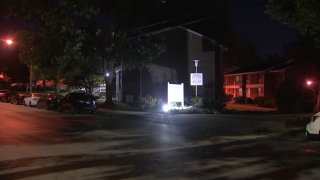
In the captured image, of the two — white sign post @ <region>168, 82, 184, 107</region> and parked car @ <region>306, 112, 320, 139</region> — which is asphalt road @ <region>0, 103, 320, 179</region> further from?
white sign post @ <region>168, 82, 184, 107</region>

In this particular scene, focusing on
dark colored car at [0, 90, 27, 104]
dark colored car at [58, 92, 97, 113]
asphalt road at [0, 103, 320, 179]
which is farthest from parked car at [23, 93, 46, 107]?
asphalt road at [0, 103, 320, 179]

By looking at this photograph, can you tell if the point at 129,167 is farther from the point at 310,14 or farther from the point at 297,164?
the point at 310,14

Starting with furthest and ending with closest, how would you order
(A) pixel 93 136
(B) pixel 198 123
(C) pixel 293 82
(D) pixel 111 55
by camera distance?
(D) pixel 111 55, (C) pixel 293 82, (B) pixel 198 123, (A) pixel 93 136

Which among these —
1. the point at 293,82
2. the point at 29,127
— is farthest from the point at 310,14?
the point at 293,82

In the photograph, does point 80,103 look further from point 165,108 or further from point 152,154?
point 152,154

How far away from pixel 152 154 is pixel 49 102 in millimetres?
32362

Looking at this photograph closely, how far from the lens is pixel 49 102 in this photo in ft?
151

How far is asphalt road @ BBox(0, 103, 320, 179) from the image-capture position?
11.7m

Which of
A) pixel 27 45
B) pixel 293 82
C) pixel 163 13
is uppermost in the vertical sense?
pixel 163 13

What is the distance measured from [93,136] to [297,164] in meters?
9.41

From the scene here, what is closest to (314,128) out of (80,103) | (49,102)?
(80,103)

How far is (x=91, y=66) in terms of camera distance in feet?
149

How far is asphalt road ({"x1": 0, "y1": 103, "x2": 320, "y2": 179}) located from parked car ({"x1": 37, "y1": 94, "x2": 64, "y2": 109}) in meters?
20.8

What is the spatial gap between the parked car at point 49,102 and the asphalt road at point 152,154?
818 inches
